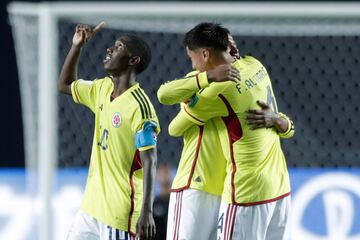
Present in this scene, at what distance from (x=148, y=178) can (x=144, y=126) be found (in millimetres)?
210

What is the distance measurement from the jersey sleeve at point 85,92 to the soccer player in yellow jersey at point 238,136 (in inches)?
17.5

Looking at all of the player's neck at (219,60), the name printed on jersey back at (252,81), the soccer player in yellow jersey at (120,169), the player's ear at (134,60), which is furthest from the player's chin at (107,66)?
the name printed on jersey back at (252,81)

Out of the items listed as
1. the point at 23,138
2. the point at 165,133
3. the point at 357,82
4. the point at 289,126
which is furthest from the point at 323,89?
the point at 23,138

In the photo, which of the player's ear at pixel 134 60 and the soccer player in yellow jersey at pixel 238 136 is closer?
the soccer player in yellow jersey at pixel 238 136

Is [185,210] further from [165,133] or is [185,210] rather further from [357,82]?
[357,82]

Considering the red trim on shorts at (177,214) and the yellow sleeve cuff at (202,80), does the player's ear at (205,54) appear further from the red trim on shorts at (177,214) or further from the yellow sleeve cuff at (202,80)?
the red trim on shorts at (177,214)

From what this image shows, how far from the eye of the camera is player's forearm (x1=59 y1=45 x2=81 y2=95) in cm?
502

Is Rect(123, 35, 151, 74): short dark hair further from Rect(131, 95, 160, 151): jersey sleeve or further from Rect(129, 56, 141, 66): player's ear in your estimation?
Rect(131, 95, 160, 151): jersey sleeve

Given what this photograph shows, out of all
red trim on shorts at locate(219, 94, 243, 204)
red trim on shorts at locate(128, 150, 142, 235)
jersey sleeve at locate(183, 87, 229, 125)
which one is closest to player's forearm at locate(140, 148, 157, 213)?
red trim on shorts at locate(128, 150, 142, 235)

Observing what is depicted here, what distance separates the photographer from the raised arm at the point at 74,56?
4.96 meters

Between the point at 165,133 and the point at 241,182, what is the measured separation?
1250 mm

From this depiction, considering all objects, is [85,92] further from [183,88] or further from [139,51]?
[183,88]

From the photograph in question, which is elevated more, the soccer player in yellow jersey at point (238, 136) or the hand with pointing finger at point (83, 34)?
the hand with pointing finger at point (83, 34)

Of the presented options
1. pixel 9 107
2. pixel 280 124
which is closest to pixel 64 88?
pixel 280 124
